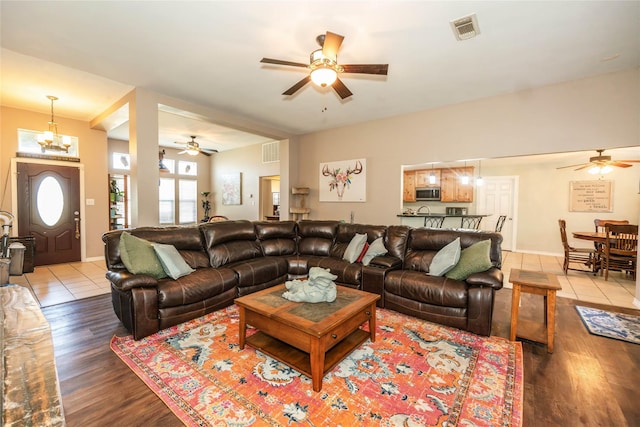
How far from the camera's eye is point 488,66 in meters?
3.19

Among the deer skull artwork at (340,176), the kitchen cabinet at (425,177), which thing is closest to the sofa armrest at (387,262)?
the deer skull artwork at (340,176)

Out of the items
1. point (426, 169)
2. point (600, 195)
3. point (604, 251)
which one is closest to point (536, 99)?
point (426, 169)

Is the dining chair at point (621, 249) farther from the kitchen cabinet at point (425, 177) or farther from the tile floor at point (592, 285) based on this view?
the kitchen cabinet at point (425, 177)

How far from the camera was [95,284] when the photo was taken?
13.7ft

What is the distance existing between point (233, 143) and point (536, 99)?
6.63 metres

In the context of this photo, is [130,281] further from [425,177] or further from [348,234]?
[425,177]

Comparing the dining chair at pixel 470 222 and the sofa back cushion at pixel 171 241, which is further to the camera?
the dining chair at pixel 470 222

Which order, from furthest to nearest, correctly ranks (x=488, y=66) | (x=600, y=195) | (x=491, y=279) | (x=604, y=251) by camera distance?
(x=600, y=195)
(x=604, y=251)
(x=488, y=66)
(x=491, y=279)

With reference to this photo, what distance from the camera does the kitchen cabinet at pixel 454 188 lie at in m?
5.94

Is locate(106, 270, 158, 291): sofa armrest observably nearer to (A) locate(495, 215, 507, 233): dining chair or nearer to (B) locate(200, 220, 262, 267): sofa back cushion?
(B) locate(200, 220, 262, 267): sofa back cushion

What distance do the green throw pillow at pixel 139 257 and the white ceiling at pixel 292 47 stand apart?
2.04 m

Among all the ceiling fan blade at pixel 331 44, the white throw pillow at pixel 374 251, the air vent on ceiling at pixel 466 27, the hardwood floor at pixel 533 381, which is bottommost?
the hardwood floor at pixel 533 381

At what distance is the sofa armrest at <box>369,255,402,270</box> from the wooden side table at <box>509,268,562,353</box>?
1224 millimetres

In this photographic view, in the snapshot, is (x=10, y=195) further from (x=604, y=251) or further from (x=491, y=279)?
(x=604, y=251)
